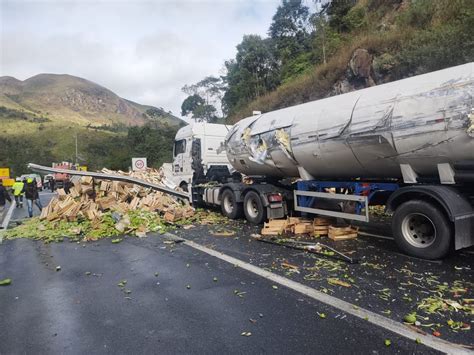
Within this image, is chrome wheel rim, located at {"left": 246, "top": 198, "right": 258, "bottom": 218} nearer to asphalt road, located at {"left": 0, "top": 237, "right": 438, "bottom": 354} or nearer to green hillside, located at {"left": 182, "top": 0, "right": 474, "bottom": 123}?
asphalt road, located at {"left": 0, "top": 237, "right": 438, "bottom": 354}

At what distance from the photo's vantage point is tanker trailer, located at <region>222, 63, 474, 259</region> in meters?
5.49

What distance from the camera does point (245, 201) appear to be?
33.4 feet

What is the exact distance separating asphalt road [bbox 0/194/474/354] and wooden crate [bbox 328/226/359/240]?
49 centimetres

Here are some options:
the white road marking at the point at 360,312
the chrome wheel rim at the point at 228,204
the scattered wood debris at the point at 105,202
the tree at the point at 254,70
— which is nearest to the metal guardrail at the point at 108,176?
the scattered wood debris at the point at 105,202

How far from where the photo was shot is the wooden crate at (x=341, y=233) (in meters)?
7.59

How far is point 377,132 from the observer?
645 centimetres

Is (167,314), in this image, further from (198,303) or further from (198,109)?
(198,109)

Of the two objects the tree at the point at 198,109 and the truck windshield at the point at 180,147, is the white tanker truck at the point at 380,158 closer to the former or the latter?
the truck windshield at the point at 180,147

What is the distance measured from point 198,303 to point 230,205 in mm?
6616

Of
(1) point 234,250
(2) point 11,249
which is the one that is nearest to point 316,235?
(1) point 234,250

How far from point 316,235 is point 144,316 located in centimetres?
485

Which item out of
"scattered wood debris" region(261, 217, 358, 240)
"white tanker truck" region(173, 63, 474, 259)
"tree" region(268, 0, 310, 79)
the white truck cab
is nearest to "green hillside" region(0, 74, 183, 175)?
"tree" region(268, 0, 310, 79)

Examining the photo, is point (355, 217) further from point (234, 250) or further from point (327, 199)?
point (234, 250)

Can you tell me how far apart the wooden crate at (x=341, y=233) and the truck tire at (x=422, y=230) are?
144 cm
